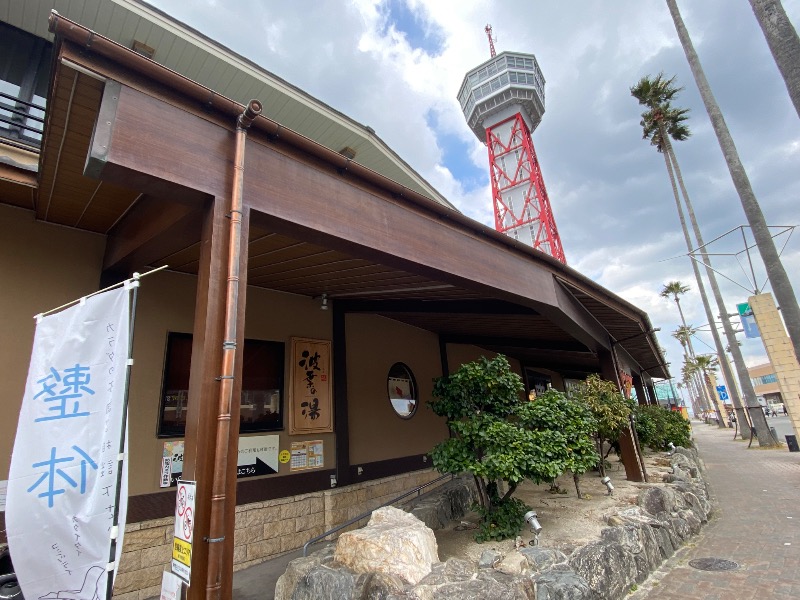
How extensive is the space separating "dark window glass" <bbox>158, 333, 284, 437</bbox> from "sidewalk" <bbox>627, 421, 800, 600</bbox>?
4.98m

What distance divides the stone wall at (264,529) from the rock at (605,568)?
3.77m

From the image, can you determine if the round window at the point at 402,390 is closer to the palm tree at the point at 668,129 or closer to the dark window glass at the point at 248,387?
the dark window glass at the point at 248,387

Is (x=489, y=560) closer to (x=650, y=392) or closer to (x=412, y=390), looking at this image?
(x=412, y=390)

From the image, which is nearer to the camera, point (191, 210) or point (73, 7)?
point (191, 210)

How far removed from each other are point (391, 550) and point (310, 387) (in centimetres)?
370

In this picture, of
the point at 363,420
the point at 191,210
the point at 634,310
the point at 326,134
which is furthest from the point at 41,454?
the point at 634,310

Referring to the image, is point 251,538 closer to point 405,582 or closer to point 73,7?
point 405,582

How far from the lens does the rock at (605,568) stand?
3869 mm

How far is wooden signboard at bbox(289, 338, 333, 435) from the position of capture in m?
6.40

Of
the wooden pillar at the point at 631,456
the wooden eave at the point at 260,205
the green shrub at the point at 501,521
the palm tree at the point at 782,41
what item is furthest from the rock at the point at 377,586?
the palm tree at the point at 782,41

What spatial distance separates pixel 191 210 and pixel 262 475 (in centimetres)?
412

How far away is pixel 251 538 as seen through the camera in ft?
17.6

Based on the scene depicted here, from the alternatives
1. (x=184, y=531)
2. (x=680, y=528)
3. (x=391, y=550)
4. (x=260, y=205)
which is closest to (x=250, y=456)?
(x=391, y=550)

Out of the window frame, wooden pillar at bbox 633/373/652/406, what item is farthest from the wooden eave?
wooden pillar at bbox 633/373/652/406
